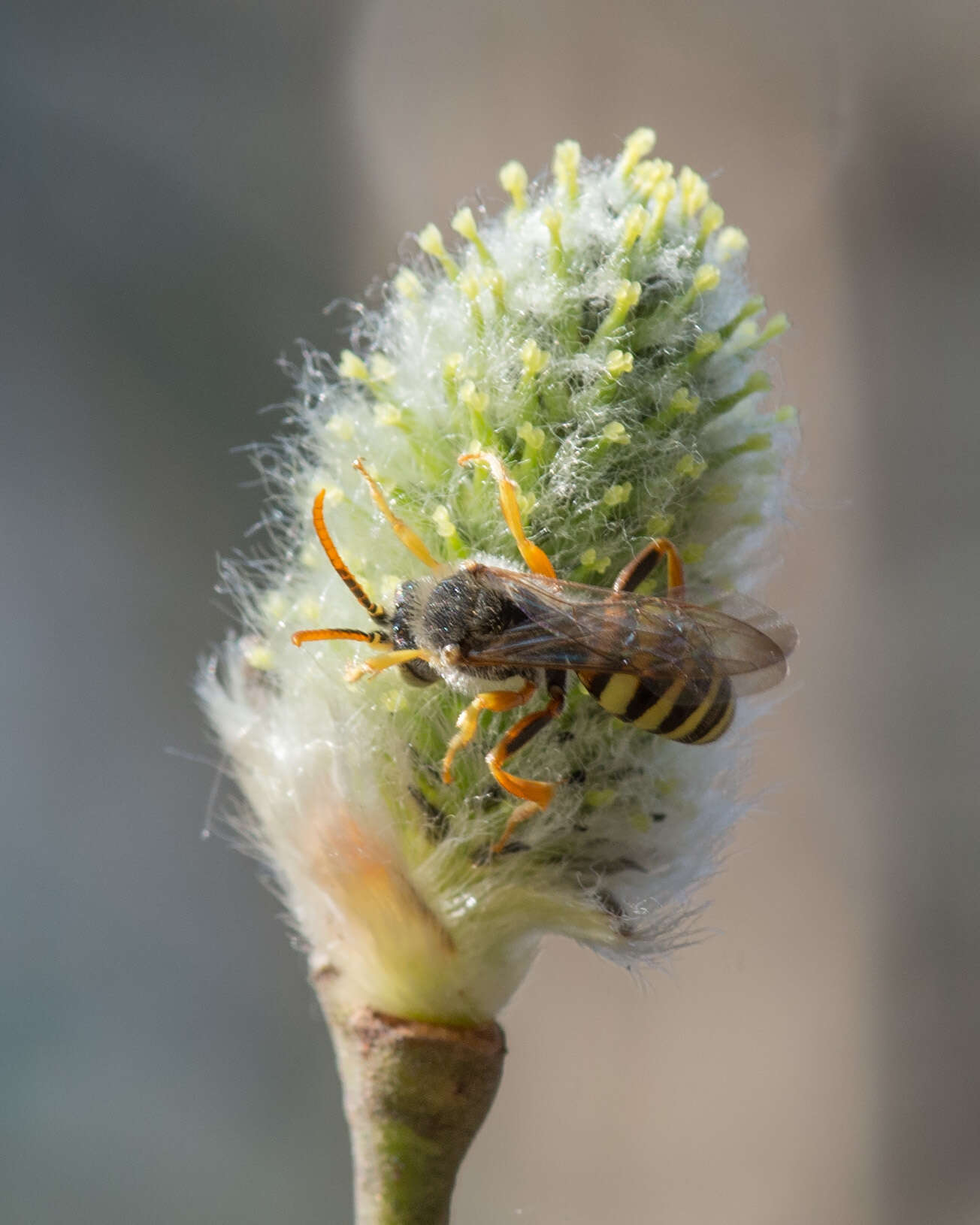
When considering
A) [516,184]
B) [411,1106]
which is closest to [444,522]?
[516,184]

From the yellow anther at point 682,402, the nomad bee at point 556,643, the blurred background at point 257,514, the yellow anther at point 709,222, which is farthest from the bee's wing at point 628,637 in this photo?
the blurred background at point 257,514

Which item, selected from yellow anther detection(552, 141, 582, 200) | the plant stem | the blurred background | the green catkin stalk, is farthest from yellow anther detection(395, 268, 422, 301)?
the blurred background

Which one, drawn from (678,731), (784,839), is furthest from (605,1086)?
(678,731)

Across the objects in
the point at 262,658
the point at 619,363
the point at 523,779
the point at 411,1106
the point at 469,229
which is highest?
the point at 469,229

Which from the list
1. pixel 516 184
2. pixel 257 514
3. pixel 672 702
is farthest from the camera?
pixel 257 514

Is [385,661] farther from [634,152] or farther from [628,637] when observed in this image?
[634,152]
